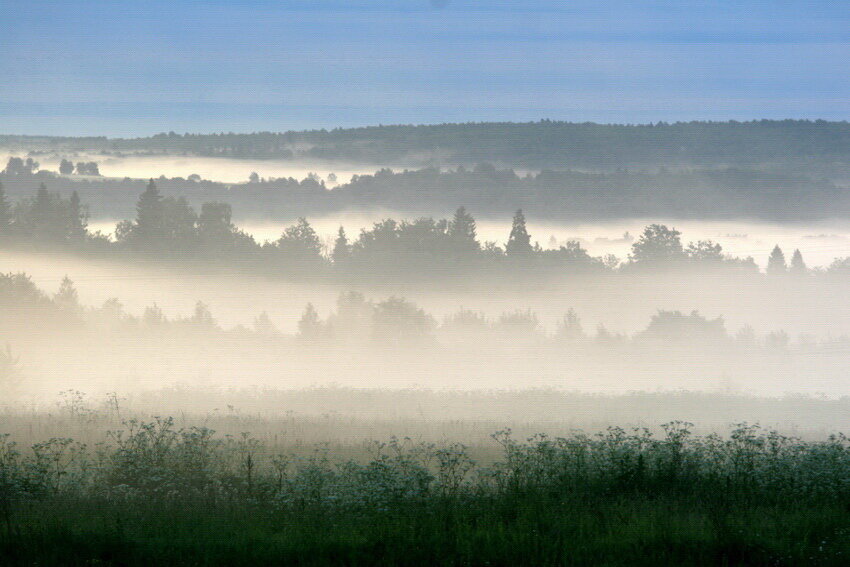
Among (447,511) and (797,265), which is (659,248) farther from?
(447,511)

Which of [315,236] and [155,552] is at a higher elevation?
[315,236]

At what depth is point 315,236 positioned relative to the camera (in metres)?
135

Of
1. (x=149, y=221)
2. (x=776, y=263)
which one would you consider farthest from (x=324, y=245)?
(x=776, y=263)

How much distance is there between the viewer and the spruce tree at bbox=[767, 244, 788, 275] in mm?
178250

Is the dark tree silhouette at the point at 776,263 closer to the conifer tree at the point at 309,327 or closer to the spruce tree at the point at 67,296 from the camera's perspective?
the conifer tree at the point at 309,327

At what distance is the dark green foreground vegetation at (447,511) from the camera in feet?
37.0

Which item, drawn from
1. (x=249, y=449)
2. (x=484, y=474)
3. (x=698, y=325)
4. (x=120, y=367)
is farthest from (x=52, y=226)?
(x=484, y=474)

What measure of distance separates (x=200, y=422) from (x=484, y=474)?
1685cm

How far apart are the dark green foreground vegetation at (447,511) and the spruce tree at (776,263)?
17345cm

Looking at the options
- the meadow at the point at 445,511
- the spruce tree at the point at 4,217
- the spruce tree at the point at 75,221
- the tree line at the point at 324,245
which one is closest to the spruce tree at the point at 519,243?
the tree line at the point at 324,245

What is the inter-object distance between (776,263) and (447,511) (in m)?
181

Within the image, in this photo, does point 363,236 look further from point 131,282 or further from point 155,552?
point 155,552

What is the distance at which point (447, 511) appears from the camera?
42.0ft

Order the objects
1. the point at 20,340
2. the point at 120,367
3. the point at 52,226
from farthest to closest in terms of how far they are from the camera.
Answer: the point at 52,226 < the point at 120,367 < the point at 20,340
